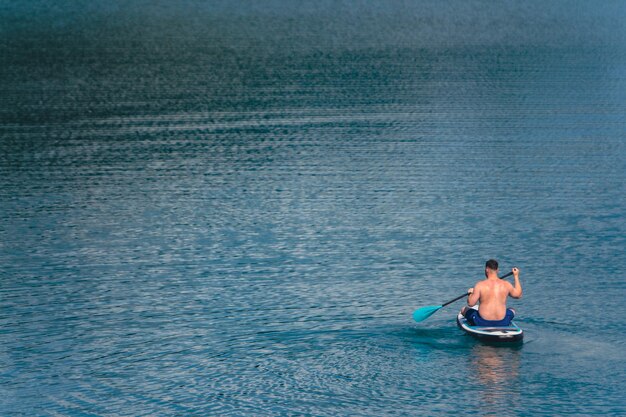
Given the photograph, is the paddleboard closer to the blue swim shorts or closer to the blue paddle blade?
the blue swim shorts

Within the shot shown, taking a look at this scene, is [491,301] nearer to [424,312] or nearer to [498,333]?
[498,333]

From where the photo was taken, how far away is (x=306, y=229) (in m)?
39.9

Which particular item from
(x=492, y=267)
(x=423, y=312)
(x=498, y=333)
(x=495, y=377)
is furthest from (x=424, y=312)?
(x=495, y=377)

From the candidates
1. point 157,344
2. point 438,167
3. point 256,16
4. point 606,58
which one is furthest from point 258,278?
point 256,16

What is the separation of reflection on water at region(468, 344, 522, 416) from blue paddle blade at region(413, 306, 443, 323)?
81.0 inches

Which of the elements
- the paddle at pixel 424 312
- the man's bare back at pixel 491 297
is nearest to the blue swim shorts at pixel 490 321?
the man's bare back at pixel 491 297

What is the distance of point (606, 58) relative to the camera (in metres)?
82.1

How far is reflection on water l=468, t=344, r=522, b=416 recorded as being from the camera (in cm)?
2423

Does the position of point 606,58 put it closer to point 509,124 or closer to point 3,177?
point 509,124

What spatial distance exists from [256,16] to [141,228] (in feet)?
256

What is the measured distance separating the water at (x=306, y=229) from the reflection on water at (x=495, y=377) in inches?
2.6

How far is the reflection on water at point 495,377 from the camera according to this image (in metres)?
24.2

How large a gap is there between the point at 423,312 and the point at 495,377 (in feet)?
13.2

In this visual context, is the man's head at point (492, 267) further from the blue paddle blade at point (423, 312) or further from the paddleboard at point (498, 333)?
the blue paddle blade at point (423, 312)
